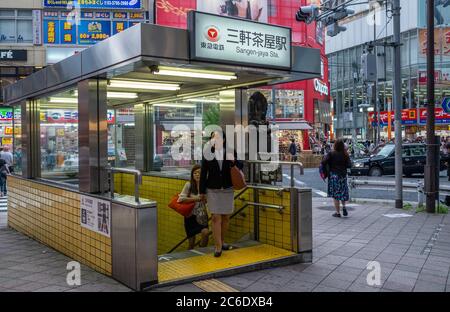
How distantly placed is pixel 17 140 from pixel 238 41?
6469mm

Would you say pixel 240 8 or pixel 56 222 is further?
pixel 240 8

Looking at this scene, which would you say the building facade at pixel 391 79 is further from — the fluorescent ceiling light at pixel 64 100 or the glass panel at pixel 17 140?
the fluorescent ceiling light at pixel 64 100

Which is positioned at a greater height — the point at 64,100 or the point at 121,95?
the point at 121,95

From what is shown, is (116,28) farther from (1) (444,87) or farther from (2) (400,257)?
(1) (444,87)

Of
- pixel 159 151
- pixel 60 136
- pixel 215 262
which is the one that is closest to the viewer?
pixel 215 262

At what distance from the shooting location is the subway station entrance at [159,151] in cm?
548

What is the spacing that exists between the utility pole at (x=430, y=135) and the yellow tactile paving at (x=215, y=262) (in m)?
6.02

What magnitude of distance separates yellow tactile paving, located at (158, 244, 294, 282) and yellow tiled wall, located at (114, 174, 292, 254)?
26 cm

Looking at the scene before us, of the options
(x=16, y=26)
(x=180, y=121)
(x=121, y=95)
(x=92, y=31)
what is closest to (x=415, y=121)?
(x=92, y=31)

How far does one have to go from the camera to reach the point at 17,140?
10.3 meters

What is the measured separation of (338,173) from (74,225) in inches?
243

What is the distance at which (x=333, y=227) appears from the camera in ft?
30.9

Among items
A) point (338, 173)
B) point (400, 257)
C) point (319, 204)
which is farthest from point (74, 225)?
point (319, 204)

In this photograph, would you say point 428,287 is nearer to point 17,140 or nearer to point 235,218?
point 235,218
